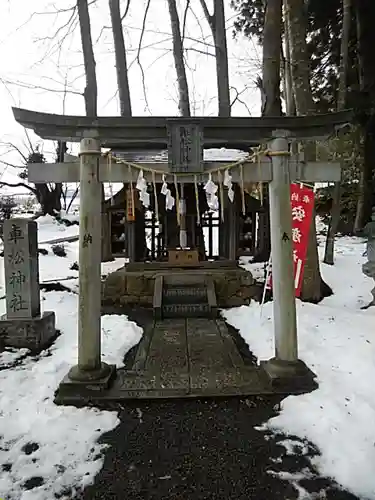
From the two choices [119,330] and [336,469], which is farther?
[119,330]

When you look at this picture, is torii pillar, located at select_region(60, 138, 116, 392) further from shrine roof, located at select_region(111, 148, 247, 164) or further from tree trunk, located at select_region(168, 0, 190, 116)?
tree trunk, located at select_region(168, 0, 190, 116)

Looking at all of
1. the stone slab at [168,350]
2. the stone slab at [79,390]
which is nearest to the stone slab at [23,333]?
the stone slab at [168,350]

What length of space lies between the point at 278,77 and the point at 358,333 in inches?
221

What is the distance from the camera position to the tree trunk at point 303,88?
8.01 metres

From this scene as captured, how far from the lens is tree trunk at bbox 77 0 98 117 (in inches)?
457

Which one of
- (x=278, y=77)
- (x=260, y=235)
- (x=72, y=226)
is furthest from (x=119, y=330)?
(x=72, y=226)

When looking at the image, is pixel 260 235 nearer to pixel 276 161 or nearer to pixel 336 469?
pixel 276 161

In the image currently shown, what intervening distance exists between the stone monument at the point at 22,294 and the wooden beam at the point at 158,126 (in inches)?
83.1

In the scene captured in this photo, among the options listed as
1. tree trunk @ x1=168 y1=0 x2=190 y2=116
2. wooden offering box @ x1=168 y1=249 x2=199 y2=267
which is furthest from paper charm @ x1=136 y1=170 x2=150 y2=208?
tree trunk @ x1=168 y1=0 x2=190 y2=116

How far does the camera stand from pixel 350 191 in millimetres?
15234

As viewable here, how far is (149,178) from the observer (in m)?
4.51

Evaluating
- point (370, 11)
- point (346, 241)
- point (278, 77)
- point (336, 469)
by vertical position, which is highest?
point (370, 11)

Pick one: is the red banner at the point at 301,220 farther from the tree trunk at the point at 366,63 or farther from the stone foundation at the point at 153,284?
the tree trunk at the point at 366,63

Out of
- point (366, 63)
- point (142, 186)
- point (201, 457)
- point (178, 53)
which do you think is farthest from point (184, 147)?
point (366, 63)
